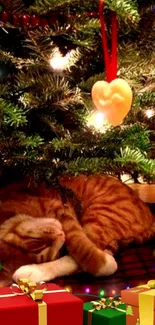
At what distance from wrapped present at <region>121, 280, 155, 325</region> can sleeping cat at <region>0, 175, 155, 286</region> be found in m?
0.42

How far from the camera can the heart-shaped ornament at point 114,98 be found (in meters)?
1.24

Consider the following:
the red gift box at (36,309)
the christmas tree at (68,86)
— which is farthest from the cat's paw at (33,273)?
the red gift box at (36,309)

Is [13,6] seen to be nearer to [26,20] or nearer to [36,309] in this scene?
[26,20]

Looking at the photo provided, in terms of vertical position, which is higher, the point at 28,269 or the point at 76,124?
the point at 76,124

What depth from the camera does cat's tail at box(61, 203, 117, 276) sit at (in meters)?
1.62

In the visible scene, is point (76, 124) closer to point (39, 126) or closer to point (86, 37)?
point (39, 126)

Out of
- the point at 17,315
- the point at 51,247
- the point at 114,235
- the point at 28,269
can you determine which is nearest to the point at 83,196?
the point at 114,235

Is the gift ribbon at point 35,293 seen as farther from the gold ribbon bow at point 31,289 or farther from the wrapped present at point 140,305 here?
the wrapped present at point 140,305

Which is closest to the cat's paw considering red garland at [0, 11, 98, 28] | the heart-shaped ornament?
the heart-shaped ornament

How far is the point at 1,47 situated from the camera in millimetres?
1519

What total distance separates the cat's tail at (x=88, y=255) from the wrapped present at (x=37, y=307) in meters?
0.47

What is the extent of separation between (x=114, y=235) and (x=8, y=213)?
0.39 metres

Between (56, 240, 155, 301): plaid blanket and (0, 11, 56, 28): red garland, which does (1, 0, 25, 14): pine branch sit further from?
(56, 240, 155, 301): plaid blanket

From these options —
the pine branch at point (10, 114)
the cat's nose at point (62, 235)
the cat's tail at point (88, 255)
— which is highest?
the pine branch at point (10, 114)
